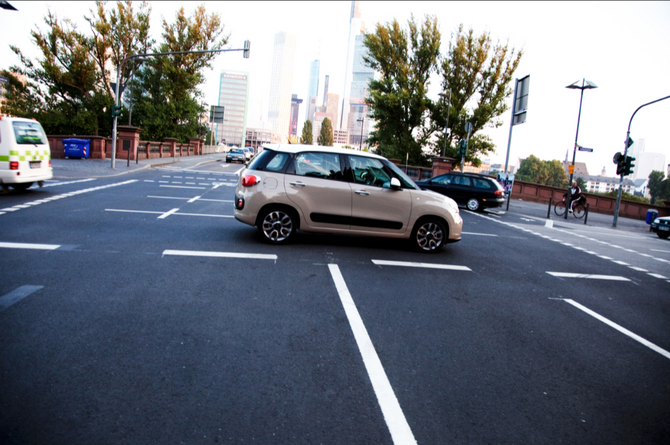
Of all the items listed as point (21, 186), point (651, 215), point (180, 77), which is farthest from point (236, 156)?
point (651, 215)

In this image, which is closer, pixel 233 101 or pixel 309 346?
pixel 309 346

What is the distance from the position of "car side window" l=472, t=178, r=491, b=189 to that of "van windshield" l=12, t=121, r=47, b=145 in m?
15.9

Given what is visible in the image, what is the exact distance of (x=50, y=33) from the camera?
1660 inches

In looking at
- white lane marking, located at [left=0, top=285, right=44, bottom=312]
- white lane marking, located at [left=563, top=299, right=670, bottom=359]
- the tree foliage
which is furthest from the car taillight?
the tree foliage

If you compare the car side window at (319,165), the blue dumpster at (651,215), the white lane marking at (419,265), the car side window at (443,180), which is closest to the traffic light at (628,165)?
the blue dumpster at (651,215)

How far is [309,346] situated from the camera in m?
3.99

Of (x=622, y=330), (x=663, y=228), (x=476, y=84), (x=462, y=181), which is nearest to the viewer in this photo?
(x=622, y=330)

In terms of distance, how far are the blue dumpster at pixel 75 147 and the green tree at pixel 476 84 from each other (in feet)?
90.7

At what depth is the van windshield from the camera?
1162cm

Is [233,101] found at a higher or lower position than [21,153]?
higher

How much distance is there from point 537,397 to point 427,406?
2.98ft

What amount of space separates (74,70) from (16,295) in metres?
47.3

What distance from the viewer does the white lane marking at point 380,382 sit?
9.29 ft

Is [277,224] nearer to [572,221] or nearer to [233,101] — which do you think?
[572,221]
